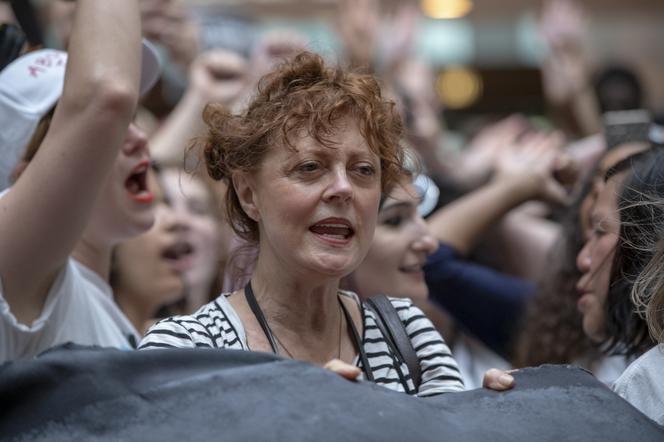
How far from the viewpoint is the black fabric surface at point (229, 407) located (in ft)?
5.49

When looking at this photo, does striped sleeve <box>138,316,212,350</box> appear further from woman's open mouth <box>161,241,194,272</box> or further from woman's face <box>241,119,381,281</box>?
woman's open mouth <box>161,241,194,272</box>

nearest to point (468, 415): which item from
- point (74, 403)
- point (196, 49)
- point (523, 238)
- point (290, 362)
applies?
point (290, 362)

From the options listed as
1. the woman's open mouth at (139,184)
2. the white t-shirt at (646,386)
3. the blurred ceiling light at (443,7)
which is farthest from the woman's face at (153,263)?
A: the blurred ceiling light at (443,7)

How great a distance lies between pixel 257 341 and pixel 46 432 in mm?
537

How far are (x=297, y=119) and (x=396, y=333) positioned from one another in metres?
0.51

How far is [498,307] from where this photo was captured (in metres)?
3.87

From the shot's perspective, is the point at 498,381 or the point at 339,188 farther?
the point at 339,188

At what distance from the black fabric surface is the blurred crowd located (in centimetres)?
25

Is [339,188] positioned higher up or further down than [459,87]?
higher up

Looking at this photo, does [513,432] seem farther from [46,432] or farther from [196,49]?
[196,49]

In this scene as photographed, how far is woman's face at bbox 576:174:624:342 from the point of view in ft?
9.17

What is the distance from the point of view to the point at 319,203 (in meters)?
2.12

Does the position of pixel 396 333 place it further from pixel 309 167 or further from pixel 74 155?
pixel 74 155

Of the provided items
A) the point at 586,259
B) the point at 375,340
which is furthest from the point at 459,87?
the point at 375,340
